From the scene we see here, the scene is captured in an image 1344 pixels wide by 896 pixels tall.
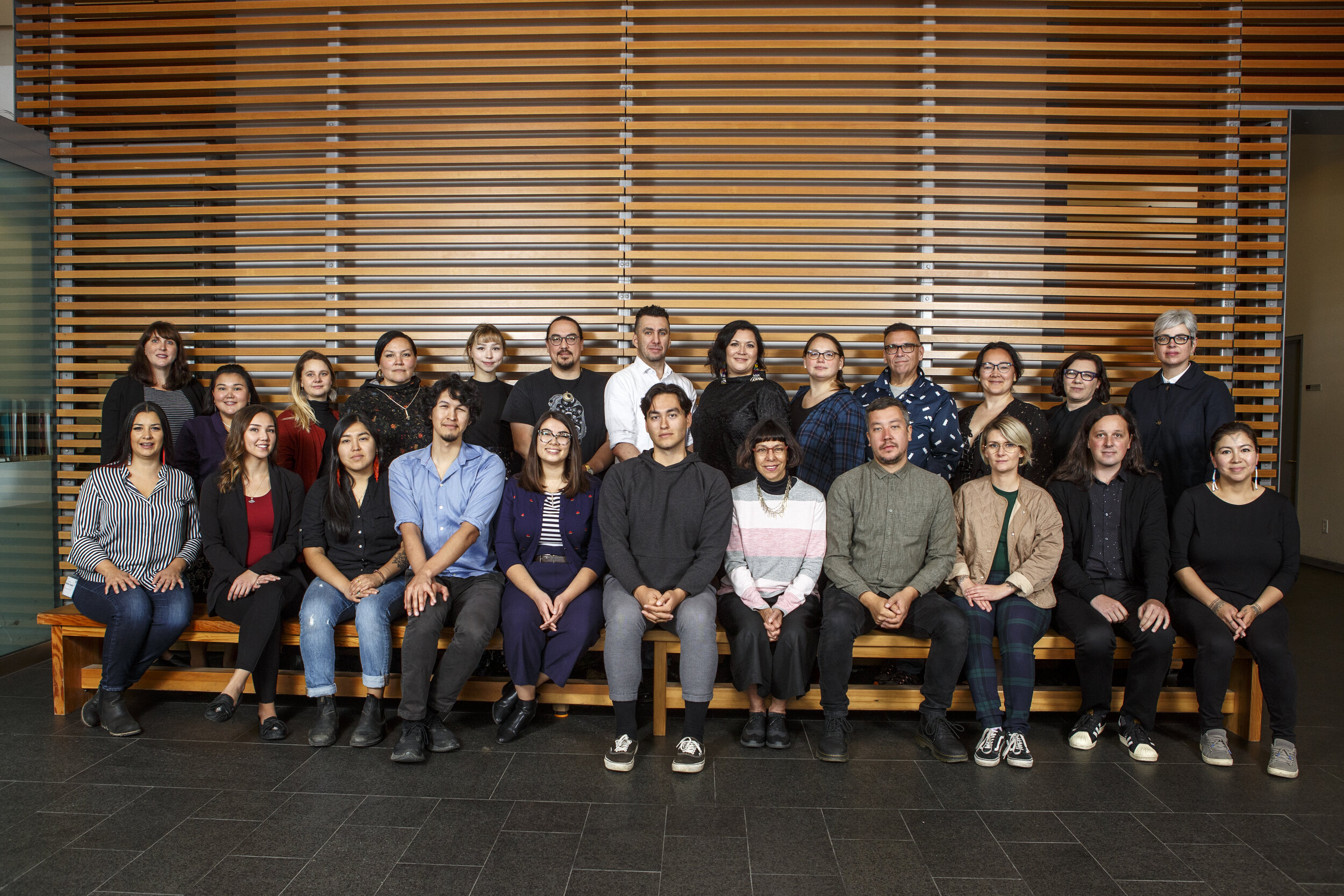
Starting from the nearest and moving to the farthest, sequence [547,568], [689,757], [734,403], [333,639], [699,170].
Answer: [689,757], [333,639], [547,568], [734,403], [699,170]

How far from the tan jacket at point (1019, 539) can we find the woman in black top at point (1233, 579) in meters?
0.53

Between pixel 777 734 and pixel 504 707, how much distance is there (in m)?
1.13

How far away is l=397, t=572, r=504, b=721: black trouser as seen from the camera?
3.16 meters

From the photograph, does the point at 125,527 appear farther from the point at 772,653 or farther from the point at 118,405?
the point at 772,653

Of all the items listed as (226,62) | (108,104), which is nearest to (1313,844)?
(226,62)

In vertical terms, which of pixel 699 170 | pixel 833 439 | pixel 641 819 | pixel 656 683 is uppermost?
pixel 699 170

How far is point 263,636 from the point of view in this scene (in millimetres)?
3324

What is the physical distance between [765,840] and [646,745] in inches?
33.8

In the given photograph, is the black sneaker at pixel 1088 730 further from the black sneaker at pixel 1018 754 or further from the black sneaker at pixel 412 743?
the black sneaker at pixel 412 743

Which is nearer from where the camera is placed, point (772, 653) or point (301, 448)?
point (772, 653)

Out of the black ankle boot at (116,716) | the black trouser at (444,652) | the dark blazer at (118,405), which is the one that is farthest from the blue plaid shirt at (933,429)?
the dark blazer at (118,405)

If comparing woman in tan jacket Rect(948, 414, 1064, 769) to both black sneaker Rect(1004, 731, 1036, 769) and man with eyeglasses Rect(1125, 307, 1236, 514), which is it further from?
man with eyeglasses Rect(1125, 307, 1236, 514)

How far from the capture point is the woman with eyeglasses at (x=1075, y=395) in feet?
12.6

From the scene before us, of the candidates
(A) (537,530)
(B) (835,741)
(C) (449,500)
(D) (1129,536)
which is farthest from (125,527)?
(D) (1129,536)
